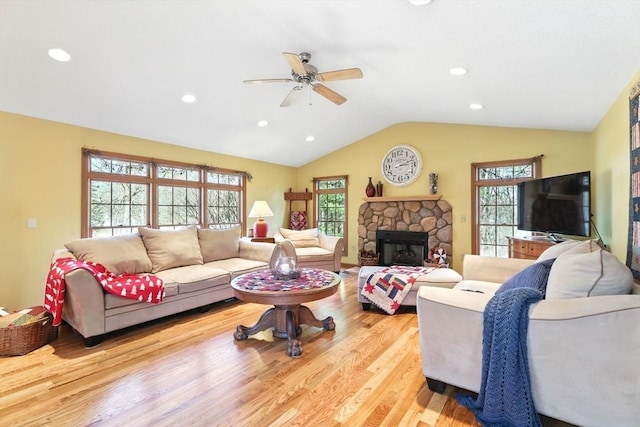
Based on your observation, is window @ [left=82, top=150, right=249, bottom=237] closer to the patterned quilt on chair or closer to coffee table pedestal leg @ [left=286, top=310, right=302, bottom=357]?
coffee table pedestal leg @ [left=286, top=310, right=302, bottom=357]

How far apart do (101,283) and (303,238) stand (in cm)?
334

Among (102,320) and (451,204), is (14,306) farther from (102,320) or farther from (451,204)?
(451,204)

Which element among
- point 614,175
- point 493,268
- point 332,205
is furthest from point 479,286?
point 332,205

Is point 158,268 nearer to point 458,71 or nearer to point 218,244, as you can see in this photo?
point 218,244

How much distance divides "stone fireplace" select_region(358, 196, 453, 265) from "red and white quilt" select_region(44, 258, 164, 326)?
3.93m

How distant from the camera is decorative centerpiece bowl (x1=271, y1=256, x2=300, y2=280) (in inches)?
117

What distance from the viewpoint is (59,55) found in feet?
→ 8.80

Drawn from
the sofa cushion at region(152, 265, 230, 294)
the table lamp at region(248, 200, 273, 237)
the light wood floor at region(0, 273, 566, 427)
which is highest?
the table lamp at region(248, 200, 273, 237)

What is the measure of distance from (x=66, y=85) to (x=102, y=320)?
7.58 feet

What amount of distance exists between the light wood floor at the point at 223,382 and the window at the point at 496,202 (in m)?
2.76

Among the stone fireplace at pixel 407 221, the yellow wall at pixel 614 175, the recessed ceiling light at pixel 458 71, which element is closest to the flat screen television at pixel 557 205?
the yellow wall at pixel 614 175

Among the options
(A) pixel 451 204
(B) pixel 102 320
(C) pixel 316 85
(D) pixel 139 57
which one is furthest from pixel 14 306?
(A) pixel 451 204

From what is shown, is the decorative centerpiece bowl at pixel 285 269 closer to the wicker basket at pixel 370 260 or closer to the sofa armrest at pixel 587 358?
the sofa armrest at pixel 587 358

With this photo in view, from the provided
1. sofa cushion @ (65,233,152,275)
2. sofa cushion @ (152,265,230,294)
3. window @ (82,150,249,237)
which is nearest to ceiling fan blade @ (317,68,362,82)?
sofa cushion @ (152,265,230,294)
